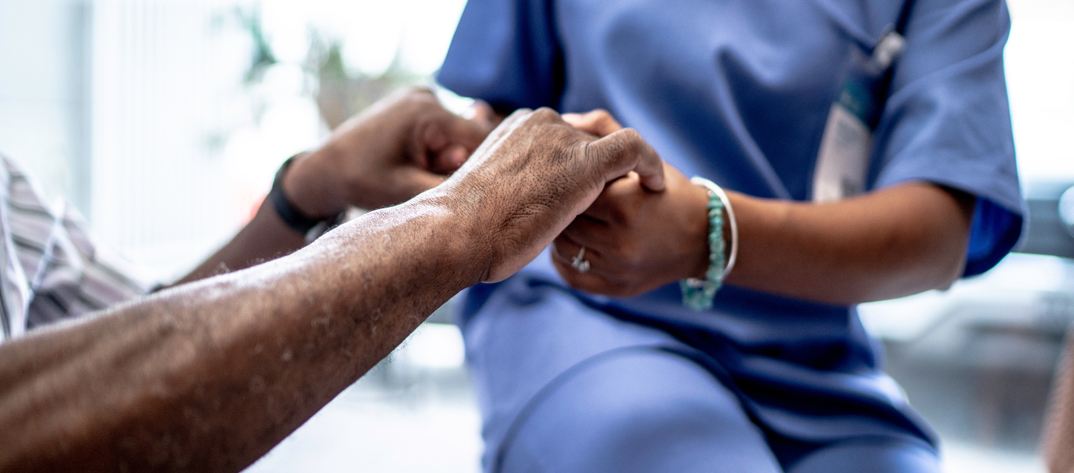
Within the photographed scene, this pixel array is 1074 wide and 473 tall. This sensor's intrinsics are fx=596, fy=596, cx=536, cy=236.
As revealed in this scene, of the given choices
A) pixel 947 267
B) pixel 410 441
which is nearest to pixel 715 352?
pixel 947 267

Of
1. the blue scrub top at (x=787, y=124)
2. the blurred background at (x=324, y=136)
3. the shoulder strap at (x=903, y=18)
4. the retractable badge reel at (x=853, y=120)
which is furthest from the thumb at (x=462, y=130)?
the blurred background at (x=324, y=136)

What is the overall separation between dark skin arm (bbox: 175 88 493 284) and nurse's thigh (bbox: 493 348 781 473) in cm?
28

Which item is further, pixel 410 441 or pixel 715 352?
pixel 410 441

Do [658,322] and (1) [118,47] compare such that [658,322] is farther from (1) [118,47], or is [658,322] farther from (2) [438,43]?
(1) [118,47]

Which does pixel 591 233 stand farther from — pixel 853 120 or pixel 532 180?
pixel 853 120

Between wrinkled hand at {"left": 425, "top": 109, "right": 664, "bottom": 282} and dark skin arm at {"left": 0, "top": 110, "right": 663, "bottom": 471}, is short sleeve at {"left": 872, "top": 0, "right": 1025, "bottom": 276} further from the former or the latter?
Answer: dark skin arm at {"left": 0, "top": 110, "right": 663, "bottom": 471}

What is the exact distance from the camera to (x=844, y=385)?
65cm

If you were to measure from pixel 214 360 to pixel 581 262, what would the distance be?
1.14 feet

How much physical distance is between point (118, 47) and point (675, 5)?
284 cm

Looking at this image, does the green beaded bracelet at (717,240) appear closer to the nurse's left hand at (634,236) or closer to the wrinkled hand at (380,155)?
the nurse's left hand at (634,236)

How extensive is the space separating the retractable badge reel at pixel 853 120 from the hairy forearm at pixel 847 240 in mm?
82

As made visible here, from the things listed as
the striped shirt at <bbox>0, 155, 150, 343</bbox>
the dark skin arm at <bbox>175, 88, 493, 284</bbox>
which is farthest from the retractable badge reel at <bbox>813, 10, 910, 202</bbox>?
the striped shirt at <bbox>0, 155, 150, 343</bbox>

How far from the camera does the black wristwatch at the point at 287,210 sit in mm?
715

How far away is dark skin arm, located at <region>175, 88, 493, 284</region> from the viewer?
0.66 meters
